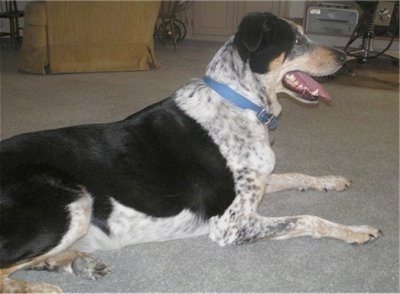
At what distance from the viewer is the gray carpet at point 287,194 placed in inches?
74.4

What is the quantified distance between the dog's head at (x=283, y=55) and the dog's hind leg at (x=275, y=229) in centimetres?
64

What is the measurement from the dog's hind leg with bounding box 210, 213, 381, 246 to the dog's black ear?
77 centimetres

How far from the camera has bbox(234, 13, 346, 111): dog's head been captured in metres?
2.06

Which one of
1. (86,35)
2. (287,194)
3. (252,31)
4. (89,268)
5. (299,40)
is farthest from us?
(86,35)

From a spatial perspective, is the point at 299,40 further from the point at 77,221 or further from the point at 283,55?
the point at 77,221

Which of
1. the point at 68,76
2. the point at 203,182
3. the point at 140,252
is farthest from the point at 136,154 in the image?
the point at 68,76

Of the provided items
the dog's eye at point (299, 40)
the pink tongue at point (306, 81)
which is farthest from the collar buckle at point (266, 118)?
the dog's eye at point (299, 40)

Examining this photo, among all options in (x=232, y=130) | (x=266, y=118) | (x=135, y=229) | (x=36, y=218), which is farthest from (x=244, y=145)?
(x=36, y=218)

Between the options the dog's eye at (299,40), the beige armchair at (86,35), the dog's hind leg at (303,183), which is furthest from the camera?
the beige armchair at (86,35)

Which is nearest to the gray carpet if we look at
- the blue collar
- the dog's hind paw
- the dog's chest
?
the dog's hind paw

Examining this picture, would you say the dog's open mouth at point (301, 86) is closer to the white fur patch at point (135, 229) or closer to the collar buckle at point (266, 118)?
the collar buckle at point (266, 118)

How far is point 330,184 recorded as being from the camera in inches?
104

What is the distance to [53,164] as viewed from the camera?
179 centimetres

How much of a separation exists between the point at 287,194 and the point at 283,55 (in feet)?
2.75
